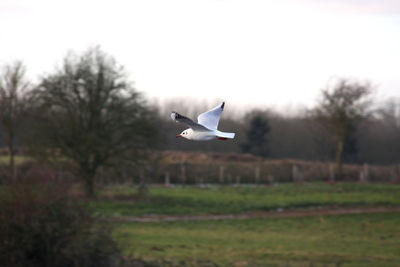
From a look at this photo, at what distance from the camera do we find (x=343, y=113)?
169 feet

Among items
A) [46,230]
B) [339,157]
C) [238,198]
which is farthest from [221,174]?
[46,230]

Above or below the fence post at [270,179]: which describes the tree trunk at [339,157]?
above

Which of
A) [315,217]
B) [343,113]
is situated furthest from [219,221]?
[343,113]

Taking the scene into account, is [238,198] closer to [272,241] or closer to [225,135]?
[272,241]

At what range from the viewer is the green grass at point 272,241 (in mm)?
24359

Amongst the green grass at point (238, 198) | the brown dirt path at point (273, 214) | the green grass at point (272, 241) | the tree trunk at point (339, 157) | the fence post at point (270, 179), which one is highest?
the tree trunk at point (339, 157)

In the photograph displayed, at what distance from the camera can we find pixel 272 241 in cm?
3031

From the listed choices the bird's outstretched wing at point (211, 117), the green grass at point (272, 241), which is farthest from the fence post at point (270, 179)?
the bird's outstretched wing at point (211, 117)

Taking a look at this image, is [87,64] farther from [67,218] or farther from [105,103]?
[67,218]

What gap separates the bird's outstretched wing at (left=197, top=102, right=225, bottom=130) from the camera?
3.49m

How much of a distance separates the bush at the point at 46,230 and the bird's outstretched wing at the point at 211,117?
13657mm

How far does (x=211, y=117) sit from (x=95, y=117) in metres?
34.6

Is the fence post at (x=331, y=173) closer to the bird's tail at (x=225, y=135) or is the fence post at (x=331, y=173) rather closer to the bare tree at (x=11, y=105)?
the bare tree at (x=11, y=105)

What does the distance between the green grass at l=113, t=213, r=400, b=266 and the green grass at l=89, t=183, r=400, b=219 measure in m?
4.11
